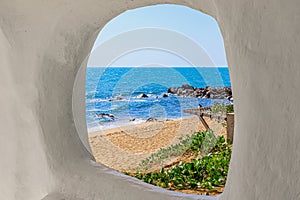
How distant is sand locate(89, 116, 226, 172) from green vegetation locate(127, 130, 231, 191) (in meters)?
0.33

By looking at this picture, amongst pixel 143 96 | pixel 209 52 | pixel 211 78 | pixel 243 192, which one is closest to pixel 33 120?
pixel 243 192

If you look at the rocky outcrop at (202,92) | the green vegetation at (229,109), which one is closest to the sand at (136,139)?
the green vegetation at (229,109)

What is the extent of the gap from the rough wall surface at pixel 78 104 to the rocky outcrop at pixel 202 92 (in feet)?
14.3

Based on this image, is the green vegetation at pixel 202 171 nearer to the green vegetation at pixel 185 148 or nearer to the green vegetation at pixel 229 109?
the green vegetation at pixel 185 148

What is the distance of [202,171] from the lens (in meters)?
3.02

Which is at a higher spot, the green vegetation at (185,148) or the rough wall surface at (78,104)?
the rough wall surface at (78,104)

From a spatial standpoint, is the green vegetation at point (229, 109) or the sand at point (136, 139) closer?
the green vegetation at point (229, 109)

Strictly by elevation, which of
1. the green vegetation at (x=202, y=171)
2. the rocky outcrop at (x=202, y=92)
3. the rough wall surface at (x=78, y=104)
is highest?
the rocky outcrop at (x=202, y=92)

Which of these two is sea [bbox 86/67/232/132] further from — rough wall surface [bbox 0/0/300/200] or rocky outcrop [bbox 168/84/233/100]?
rough wall surface [bbox 0/0/300/200]

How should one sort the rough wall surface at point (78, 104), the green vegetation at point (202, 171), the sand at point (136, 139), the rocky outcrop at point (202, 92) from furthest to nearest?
the rocky outcrop at point (202, 92)
the sand at point (136, 139)
the green vegetation at point (202, 171)
the rough wall surface at point (78, 104)

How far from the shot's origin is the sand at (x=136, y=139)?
4668 millimetres

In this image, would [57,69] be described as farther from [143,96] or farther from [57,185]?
[143,96]

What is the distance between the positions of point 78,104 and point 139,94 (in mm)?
6934

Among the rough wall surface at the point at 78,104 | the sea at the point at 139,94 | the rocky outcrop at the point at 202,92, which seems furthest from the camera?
the sea at the point at 139,94
